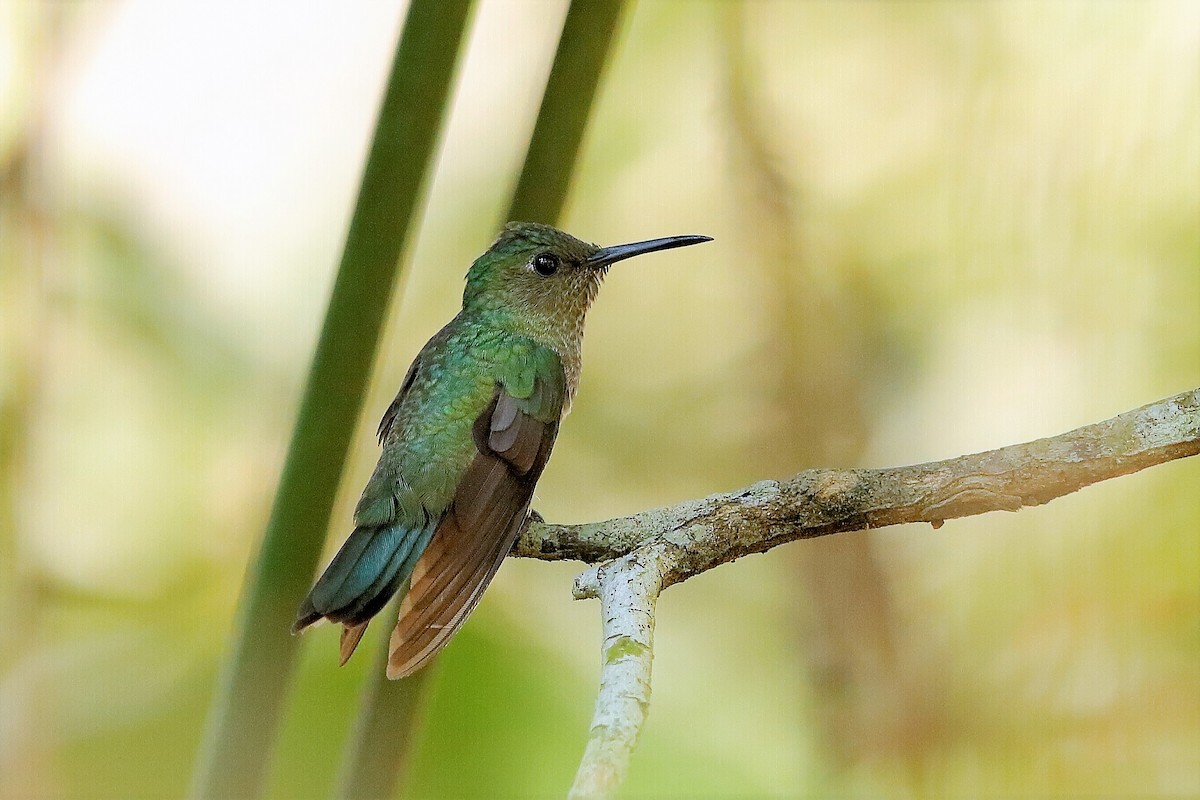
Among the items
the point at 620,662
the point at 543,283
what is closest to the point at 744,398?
the point at 543,283

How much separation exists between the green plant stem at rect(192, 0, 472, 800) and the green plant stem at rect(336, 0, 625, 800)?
92 mm

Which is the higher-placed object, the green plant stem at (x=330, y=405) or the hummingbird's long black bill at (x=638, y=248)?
Result: the hummingbird's long black bill at (x=638, y=248)

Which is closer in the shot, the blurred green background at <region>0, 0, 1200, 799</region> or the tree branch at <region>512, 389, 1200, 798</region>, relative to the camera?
the tree branch at <region>512, 389, 1200, 798</region>

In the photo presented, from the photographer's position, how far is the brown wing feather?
871 mm

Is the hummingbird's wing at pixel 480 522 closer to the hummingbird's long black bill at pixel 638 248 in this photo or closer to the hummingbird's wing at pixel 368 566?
the hummingbird's wing at pixel 368 566

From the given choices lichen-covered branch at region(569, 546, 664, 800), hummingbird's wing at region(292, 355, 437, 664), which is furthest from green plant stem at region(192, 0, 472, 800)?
lichen-covered branch at region(569, 546, 664, 800)

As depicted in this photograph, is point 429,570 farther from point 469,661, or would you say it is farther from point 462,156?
point 462,156

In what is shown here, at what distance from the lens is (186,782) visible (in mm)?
1528

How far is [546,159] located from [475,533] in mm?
359

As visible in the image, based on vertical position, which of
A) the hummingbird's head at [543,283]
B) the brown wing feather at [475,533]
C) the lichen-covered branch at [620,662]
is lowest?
the lichen-covered branch at [620,662]

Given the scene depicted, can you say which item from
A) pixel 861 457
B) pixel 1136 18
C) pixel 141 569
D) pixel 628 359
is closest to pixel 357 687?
pixel 141 569

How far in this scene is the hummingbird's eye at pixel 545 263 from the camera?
4.05 feet

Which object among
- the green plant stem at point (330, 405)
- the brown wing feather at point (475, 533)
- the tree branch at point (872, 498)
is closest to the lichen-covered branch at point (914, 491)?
the tree branch at point (872, 498)

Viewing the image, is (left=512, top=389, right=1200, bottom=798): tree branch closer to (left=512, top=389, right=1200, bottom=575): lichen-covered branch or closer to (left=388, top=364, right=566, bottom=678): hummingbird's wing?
(left=512, top=389, right=1200, bottom=575): lichen-covered branch
